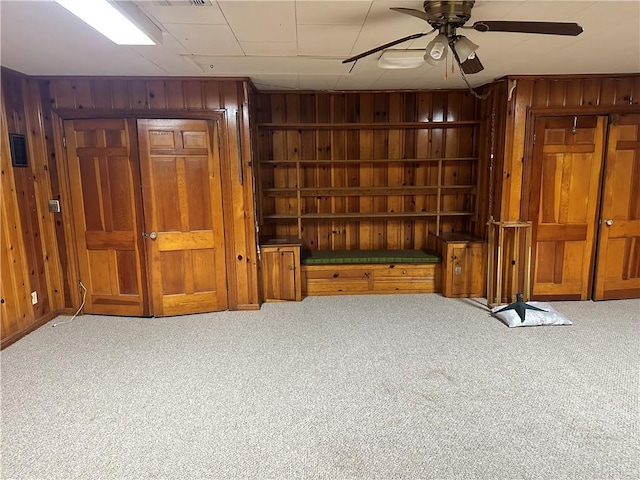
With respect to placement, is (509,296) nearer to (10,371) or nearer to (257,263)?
(257,263)

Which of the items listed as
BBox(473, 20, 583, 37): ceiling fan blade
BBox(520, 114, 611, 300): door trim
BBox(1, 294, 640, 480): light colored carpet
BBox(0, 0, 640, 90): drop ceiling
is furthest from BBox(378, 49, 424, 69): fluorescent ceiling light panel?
BBox(1, 294, 640, 480): light colored carpet

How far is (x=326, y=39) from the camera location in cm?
271

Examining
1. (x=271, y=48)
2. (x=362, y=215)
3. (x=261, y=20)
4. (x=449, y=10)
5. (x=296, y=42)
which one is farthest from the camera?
(x=362, y=215)

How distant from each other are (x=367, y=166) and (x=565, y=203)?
226cm

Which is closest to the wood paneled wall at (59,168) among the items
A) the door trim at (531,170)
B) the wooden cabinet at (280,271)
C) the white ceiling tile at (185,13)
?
the wooden cabinet at (280,271)

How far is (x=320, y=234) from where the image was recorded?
4980 mm

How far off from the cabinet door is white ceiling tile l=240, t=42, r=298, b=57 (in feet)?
6.68

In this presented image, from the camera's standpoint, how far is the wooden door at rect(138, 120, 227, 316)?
147 inches

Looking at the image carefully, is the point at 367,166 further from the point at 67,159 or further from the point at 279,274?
the point at 67,159

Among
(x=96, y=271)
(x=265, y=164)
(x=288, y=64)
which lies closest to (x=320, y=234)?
(x=265, y=164)

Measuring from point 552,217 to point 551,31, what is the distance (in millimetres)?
2665

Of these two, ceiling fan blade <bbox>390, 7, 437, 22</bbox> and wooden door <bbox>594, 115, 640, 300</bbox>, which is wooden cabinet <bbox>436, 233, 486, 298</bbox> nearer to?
wooden door <bbox>594, 115, 640, 300</bbox>

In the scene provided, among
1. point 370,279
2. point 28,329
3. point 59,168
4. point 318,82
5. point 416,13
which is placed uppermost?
point 318,82

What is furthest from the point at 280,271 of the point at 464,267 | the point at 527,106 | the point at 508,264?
the point at 527,106
